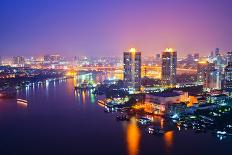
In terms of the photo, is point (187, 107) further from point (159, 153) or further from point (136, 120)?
point (159, 153)

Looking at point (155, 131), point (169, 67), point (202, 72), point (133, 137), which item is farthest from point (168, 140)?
point (202, 72)

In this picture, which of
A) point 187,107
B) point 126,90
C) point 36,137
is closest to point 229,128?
point 187,107

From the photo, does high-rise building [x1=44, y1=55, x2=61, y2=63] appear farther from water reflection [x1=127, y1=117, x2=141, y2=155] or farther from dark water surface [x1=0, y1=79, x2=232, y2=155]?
water reflection [x1=127, y1=117, x2=141, y2=155]

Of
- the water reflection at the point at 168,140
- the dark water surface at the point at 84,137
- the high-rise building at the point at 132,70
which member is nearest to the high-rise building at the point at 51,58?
the high-rise building at the point at 132,70

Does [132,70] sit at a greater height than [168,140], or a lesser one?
greater

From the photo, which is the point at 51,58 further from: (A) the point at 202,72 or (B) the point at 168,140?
(B) the point at 168,140

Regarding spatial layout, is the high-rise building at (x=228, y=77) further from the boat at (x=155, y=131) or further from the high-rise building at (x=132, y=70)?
the boat at (x=155, y=131)

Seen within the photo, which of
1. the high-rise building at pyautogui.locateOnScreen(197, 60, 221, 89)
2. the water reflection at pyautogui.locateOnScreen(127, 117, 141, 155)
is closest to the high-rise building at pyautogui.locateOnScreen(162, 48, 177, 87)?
the high-rise building at pyautogui.locateOnScreen(197, 60, 221, 89)
